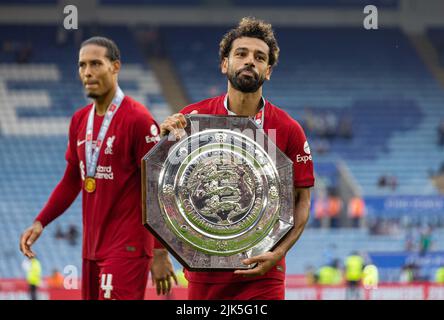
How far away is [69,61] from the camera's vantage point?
24031mm

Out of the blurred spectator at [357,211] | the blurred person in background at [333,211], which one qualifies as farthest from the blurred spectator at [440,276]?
the blurred person in background at [333,211]

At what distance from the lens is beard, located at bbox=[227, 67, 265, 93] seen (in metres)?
4.11

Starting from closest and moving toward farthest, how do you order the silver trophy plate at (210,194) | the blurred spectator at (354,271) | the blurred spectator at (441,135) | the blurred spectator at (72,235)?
the silver trophy plate at (210,194), the blurred spectator at (354,271), the blurred spectator at (72,235), the blurred spectator at (441,135)

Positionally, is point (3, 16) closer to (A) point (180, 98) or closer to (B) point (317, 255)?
(A) point (180, 98)

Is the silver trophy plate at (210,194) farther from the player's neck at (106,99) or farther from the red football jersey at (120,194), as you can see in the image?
the player's neck at (106,99)

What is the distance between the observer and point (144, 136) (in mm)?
5316

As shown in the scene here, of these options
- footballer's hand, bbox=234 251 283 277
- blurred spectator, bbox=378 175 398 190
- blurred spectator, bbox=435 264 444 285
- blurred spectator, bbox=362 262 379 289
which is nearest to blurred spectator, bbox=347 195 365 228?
blurred spectator, bbox=378 175 398 190

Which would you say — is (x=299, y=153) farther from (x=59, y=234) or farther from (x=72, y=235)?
(x=59, y=234)

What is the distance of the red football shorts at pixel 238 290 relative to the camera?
4285mm

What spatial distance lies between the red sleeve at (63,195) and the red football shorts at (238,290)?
138 cm

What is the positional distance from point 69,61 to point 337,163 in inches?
265

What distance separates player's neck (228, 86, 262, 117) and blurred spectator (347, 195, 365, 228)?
15.6 m

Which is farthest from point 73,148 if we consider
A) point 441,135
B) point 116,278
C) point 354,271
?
point 441,135
